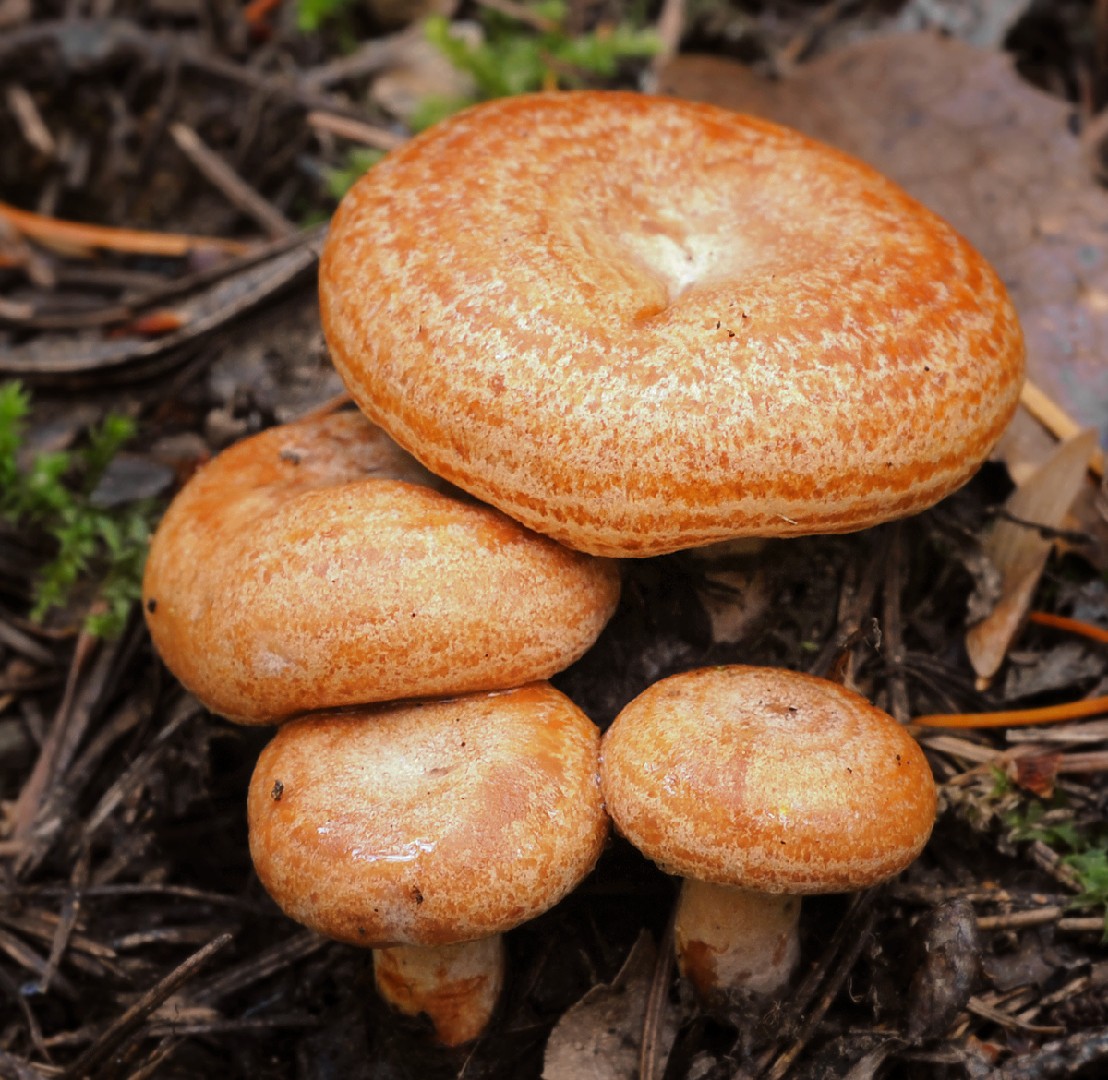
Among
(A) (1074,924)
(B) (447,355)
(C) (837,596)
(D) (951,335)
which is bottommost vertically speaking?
(A) (1074,924)

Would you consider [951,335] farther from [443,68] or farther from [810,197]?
[443,68]

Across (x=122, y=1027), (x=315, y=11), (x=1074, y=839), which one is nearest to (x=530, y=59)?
(x=315, y=11)

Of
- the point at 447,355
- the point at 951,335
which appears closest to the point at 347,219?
the point at 447,355

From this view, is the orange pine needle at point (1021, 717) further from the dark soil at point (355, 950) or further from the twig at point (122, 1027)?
the twig at point (122, 1027)

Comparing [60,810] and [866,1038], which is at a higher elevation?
[866,1038]

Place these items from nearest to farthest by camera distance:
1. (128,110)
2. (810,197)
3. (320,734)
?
(320,734), (810,197), (128,110)

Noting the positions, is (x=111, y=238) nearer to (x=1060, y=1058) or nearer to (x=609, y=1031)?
(x=609, y=1031)

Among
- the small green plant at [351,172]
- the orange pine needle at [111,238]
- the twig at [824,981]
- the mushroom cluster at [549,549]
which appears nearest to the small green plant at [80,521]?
the mushroom cluster at [549,549]
